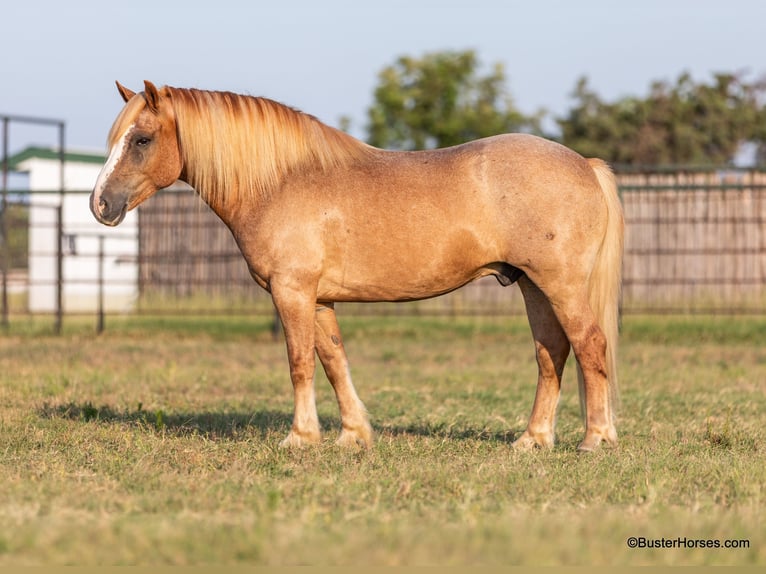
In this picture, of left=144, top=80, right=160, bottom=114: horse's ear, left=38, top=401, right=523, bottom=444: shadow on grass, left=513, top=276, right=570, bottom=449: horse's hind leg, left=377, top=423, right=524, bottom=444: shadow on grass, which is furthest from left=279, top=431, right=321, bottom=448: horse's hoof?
left=144, top=80, right=160, bottom=114: horse's ear

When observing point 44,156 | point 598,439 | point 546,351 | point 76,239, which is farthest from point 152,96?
point 44,156

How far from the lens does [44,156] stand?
26078 millimetres

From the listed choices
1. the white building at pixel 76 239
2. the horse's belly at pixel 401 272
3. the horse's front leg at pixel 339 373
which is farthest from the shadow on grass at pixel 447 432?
the white building at pixel 76 239

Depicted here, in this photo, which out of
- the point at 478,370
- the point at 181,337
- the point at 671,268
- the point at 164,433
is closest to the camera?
the point at 164,433

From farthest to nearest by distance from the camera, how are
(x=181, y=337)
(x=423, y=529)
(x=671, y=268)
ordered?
(x=671, y=268), (x=181, y=337), (x=423, y=529)

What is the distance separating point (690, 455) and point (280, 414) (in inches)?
128

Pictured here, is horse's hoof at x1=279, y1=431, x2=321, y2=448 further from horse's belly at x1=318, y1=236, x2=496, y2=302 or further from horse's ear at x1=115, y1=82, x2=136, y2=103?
horse's ear at x1=115, y1=82, x2=136, y2=103

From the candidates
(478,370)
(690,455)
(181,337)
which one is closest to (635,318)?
(478,370)

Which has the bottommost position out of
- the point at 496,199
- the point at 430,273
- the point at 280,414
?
the point at 280,414

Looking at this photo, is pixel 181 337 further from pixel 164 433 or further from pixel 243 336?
pixel 164 433

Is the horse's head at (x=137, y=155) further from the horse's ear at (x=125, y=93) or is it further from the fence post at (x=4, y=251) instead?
the fence post at (x=4, y=251)

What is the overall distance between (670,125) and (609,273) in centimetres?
2953

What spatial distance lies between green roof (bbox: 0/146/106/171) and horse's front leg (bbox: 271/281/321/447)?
21064 mm

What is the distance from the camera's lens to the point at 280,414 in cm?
760
